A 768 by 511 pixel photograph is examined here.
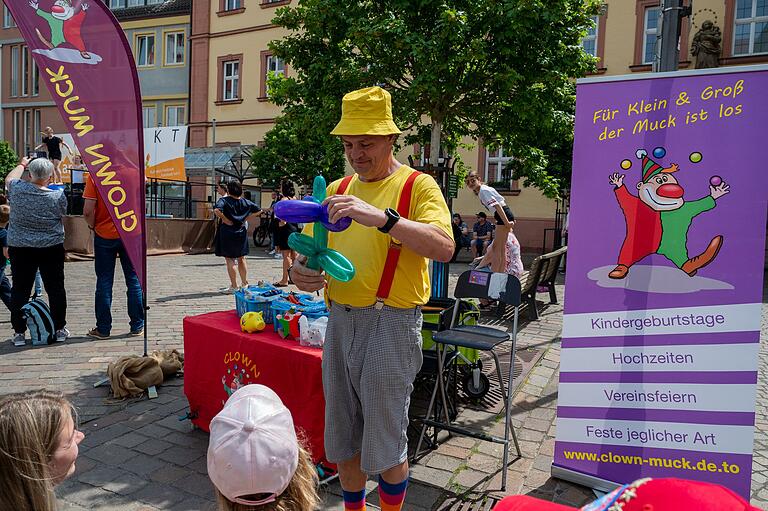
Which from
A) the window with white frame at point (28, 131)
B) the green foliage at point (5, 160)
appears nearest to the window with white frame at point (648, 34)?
the green foliage at point (5, 160)

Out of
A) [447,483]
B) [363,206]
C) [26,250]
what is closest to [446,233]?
[363,206]

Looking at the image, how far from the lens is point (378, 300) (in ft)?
7.45

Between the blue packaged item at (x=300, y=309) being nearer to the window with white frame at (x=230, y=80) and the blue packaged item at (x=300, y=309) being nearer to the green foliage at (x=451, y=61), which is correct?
the green foliage at (x=451, y=61)

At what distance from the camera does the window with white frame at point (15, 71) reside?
34656 mm

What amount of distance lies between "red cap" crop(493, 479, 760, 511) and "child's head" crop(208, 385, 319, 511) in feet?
2.53

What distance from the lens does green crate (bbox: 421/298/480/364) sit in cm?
397

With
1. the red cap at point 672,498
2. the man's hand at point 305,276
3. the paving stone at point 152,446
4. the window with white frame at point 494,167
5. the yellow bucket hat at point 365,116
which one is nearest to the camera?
the red cap at point 672,498

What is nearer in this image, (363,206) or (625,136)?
(363,206)

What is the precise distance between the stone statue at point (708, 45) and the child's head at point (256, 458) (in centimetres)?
1965

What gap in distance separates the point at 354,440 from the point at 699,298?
71.7 inches

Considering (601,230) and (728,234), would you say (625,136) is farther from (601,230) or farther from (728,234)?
(728,234)

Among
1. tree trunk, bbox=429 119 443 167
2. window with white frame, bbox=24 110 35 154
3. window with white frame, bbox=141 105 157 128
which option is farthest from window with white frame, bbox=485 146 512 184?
window with white frame, bbox=24 110 35 154

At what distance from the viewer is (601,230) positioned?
9.93 feet

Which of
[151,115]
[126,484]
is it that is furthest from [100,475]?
[151,115]
